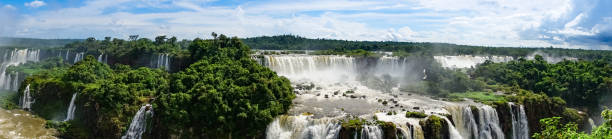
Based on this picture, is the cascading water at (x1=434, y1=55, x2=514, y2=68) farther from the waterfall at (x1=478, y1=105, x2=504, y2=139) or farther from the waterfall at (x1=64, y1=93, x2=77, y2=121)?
the waterfall at (x1=64, y1=93, x2=77, y2=121)

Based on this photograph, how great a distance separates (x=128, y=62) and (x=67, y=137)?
76.0 feet

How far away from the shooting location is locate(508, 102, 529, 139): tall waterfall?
31.1 metres

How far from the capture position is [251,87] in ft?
86.8

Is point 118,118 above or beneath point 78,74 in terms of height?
beneath

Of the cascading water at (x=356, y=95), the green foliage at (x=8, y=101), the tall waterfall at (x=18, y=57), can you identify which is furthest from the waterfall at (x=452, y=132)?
the tall waterfall at (x=18, y=57)

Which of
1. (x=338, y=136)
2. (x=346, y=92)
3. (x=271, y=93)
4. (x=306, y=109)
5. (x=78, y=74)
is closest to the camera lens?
(x=338, y=136)

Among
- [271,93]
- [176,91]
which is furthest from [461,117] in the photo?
[176,91]

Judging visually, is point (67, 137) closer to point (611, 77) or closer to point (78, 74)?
point (78, 74)

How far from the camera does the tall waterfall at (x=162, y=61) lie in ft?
145

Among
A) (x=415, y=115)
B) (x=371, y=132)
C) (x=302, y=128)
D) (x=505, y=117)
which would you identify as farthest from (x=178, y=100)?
(x=505, y=117)

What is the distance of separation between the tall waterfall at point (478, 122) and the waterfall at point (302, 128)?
33.8 ft

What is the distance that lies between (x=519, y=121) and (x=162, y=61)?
124ft

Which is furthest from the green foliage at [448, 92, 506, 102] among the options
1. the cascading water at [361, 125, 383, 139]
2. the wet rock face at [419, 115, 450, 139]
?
the cascading water at [361, 125, 383, 139]

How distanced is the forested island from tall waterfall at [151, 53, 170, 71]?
0.64 feet
